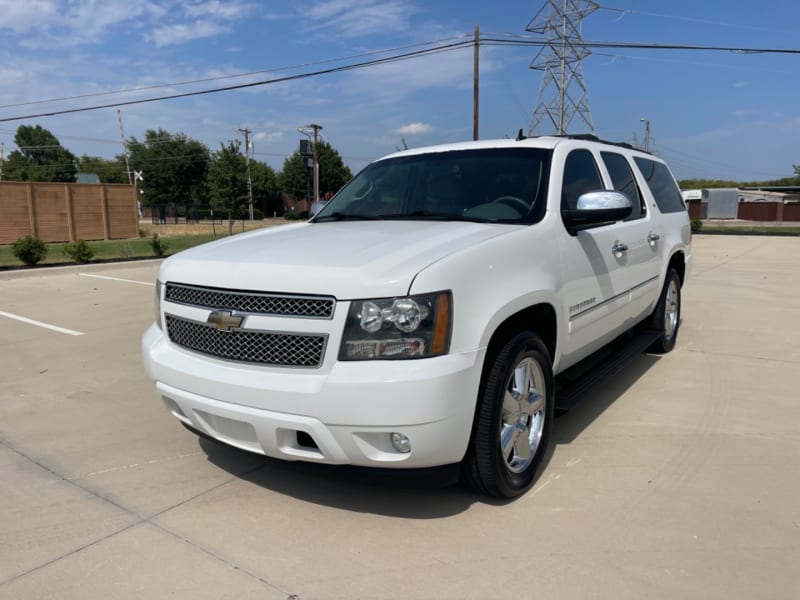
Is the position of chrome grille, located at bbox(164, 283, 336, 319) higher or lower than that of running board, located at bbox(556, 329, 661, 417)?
higher

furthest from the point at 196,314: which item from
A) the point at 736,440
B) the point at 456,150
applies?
the point at 736,440

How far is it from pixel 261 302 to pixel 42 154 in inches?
4190

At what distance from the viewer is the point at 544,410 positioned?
11.0ft

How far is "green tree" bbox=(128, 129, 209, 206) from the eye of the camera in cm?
7986

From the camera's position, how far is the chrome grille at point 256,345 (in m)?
2.64

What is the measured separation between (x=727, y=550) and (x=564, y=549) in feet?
2.34

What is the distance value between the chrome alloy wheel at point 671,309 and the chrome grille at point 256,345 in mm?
4258

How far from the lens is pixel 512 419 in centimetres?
311

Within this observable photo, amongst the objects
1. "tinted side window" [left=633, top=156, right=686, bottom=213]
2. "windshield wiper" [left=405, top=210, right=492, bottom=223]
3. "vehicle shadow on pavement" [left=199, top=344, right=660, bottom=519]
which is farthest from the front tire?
"tinted side window" [left=633, top=156, right=686, bottom=213]

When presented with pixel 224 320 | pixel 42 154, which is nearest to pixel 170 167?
pixel 42 154

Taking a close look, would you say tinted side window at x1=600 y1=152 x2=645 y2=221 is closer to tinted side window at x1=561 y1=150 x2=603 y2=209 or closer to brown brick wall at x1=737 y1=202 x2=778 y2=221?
tinted side window at x1=561 y1=150 x2=603 y2=209

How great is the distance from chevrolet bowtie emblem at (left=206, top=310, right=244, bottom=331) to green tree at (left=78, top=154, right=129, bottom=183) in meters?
105

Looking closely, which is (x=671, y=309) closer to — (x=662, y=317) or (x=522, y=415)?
(x=662, y=317)

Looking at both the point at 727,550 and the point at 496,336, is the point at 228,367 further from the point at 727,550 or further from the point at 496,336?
the point at 727,550
